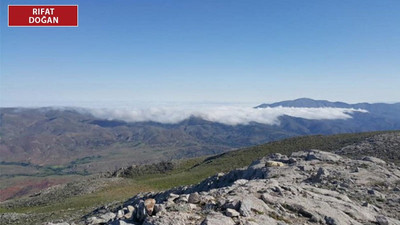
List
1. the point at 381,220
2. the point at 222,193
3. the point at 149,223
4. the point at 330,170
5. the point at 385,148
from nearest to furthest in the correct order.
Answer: the point at 149,223 → the point at 381,220 → the point at 222,193 → the point at 330,170 → the point at 385,148

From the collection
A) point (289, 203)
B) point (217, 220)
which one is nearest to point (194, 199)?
point (217, 220)

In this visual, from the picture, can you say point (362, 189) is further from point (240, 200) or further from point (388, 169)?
point (240, 200)

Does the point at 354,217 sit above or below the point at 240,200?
below

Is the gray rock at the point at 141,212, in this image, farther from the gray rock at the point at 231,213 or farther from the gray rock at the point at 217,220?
the gray rock at the point at 231,213

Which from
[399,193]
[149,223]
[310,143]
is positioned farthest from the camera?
[310,143]

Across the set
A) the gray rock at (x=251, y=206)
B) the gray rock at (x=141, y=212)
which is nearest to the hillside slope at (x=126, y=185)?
the gray rock at (x=141, y=212)

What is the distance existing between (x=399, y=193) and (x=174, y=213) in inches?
769

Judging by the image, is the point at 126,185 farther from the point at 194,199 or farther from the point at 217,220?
the point at 217,220

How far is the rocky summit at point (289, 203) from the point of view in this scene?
18422 millimetres

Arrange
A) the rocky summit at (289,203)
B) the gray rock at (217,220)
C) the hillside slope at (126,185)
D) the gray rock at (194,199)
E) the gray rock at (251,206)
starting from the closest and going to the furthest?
the gray rock at (217,220), the rocky summit at (289,203), the gray rock at (251,206), the gray rock at (194,199), the hillside slope at (126,185)

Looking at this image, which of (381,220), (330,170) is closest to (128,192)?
(330,170)

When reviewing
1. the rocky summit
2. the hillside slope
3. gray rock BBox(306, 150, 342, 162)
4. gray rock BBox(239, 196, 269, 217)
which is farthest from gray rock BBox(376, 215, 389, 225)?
the hillside slope

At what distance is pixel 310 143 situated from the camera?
103125 millimetres

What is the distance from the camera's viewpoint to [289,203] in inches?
839
